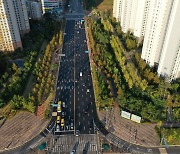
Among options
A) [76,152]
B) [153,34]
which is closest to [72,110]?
[76,152]

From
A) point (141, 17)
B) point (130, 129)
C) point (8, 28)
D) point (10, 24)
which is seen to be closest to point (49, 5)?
point (10, 24)

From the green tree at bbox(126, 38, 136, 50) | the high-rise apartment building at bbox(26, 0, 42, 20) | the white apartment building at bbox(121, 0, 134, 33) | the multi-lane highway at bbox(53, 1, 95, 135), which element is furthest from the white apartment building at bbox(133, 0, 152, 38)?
the high-rise apartment building at bbox(26, 0, 42, 20)

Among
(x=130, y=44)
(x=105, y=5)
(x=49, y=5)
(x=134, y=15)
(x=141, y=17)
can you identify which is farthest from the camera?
(x=105, y=5)

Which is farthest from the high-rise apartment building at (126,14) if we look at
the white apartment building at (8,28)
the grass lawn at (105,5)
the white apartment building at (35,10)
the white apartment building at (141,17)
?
the white apartment building at (8,28)

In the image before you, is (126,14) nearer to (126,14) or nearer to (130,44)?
(126,14)

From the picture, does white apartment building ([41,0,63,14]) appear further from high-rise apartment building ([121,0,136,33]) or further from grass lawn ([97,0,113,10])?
Answer: high-rise apartment building ([121,0,136,33])

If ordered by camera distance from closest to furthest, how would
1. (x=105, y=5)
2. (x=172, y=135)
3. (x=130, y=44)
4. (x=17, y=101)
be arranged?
(x=172, y=135) < (x=17, y=101) < (x=130, y=44) < (x=105, y=5)

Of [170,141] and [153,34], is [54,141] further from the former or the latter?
[153,34]
